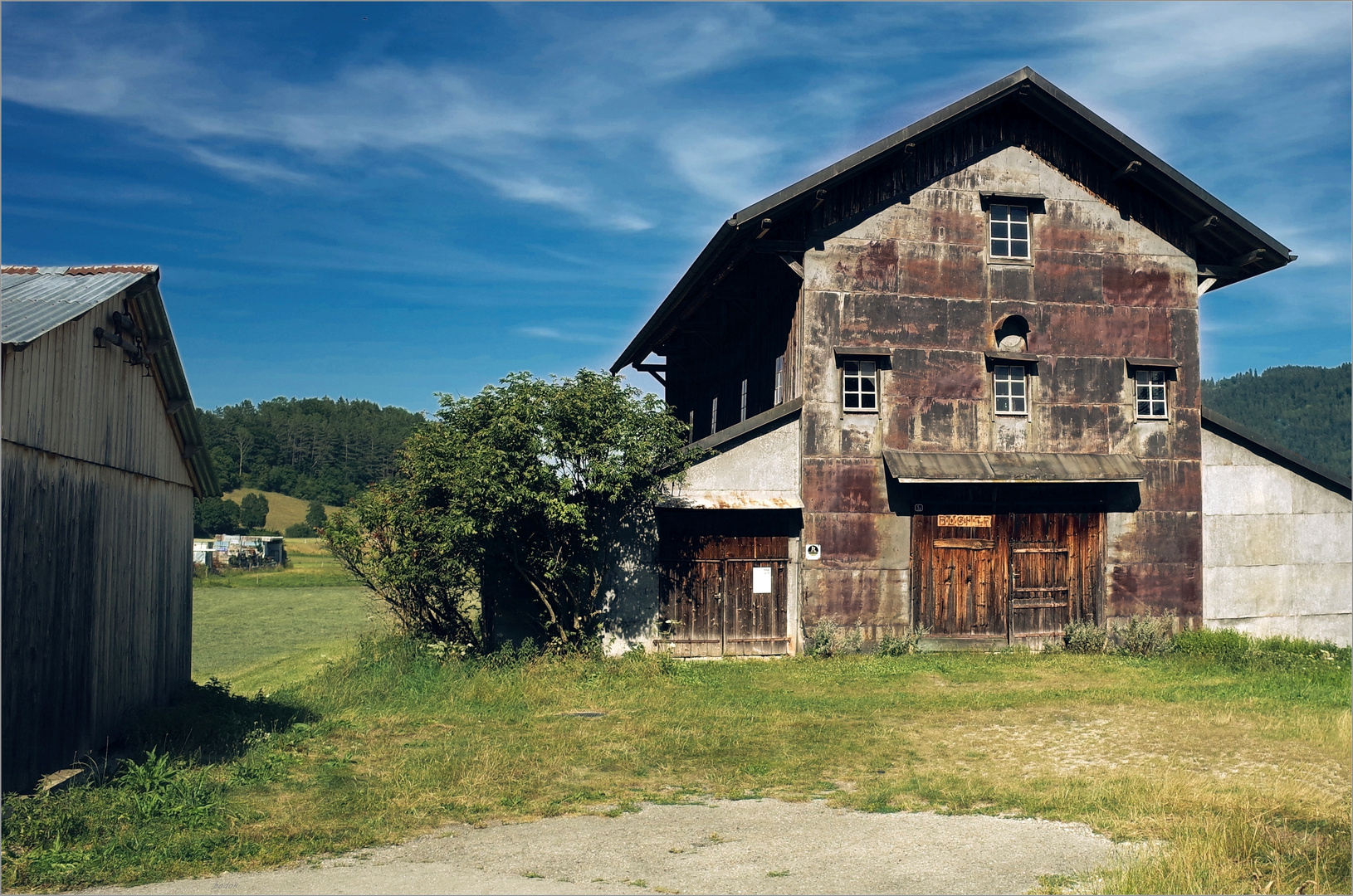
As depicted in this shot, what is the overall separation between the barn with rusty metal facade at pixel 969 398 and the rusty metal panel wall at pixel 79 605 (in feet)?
28.0

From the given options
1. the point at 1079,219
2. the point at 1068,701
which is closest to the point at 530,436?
the point at 1068,701

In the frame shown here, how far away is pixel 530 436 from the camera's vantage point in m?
16.4

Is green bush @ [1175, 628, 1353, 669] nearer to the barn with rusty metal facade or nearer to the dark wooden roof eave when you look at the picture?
the barn with rusty metal facade

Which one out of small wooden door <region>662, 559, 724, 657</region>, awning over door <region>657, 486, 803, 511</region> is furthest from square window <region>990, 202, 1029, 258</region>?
small wooden door <region>662, 559, 724, 657</region>

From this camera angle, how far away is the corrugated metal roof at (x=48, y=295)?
33.1 ft

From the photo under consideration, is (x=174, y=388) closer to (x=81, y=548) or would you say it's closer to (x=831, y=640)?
(x=81, y=548)

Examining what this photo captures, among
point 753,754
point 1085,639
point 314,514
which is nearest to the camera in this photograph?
point 753,754

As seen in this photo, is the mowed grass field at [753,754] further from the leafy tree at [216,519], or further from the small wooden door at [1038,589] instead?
the leafy tree at [216,519]

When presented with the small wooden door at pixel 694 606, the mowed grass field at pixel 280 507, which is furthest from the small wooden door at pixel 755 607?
the mowed grass field at pixel 280 507

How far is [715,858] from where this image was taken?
25.7 ft

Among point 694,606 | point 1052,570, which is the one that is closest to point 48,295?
point 694,606

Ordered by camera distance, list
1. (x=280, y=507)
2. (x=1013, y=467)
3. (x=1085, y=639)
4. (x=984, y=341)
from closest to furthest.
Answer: (x=1013, y=467) → (x=1085, y=639) → (x=984, y=341) → (x=280, y=507)

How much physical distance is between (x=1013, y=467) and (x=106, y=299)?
52.4 ft

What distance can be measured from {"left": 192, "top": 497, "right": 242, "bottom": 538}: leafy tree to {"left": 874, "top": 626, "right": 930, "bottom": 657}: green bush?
3568 inches
